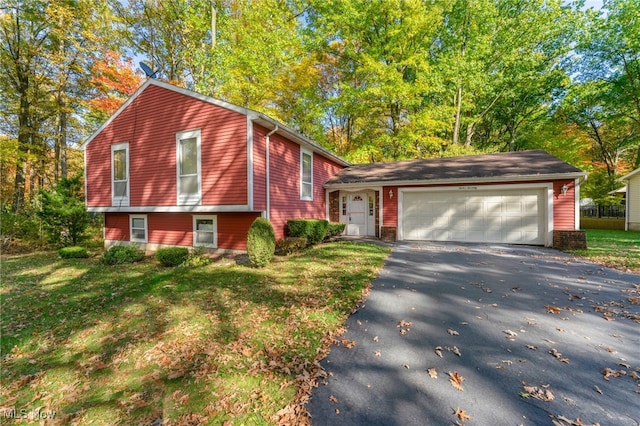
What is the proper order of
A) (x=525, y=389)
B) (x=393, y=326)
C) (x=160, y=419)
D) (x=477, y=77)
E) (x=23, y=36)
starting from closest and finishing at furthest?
(x=160, y=419), (x=525, y=389), (x=393, y=326), (x=23, y=36), (x=477, y=77)

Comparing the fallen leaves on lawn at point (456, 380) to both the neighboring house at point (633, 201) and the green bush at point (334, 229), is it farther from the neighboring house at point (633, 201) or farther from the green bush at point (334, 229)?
the neighboring house at point (633, 201)

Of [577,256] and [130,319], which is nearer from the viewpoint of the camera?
[130,319]

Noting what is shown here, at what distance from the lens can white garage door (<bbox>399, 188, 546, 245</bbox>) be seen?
33.1ft

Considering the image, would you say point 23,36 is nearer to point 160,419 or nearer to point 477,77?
point 160,419

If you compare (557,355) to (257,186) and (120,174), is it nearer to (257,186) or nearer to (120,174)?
(257,186)

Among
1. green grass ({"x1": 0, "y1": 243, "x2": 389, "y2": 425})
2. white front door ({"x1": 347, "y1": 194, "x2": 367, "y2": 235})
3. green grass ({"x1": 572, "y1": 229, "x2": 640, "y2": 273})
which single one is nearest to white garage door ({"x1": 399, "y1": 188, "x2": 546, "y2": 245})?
green grass ({"x1": 572, "y1": 229, "x2": 640, "y2": 273})

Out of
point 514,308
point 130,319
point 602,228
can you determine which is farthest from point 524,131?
point 130,319

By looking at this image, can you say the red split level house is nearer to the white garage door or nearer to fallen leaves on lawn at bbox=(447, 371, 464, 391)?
the white garage door

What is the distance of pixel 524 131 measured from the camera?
70.1 ft

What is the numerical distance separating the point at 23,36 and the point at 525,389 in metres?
24.6

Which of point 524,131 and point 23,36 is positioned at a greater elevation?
Answer: point 23,36

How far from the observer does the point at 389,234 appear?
11406 mm

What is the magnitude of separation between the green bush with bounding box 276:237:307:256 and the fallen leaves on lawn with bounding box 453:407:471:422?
663 cm

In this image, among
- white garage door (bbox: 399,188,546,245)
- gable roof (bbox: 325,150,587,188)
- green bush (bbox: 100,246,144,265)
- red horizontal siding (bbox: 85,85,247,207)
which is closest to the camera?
red horizontal siding (bbox: 85,85,247,207)
